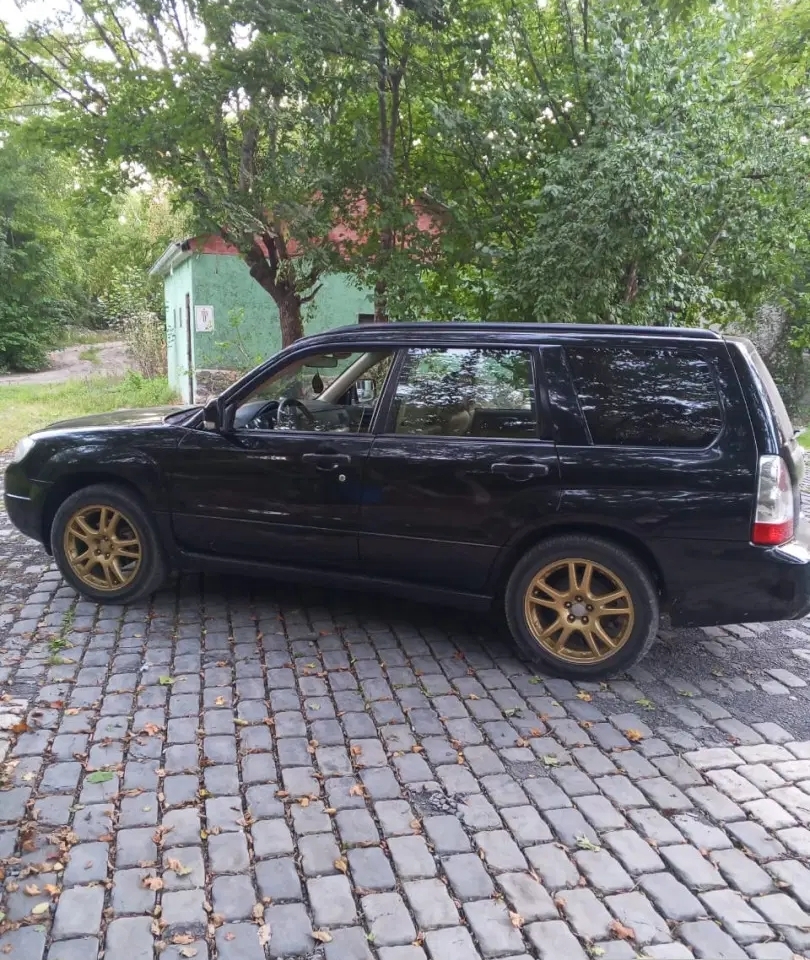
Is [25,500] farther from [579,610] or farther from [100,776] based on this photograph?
[579,610]

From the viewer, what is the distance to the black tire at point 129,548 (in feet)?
16.2

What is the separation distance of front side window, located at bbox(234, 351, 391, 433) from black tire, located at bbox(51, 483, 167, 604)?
88 centimetres

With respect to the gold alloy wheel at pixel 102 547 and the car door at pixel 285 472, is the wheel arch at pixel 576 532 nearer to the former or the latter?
the car door at pixel 285 472

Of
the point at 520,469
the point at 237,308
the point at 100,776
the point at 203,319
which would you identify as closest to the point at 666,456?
the point at 520,469

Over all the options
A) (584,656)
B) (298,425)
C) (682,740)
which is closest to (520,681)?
(584,656)

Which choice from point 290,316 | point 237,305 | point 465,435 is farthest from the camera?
point 237,305

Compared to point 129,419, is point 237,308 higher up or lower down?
higher up

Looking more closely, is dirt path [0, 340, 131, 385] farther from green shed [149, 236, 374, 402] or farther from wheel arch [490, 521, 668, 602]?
wheel arch [490, 521, 668, 602]

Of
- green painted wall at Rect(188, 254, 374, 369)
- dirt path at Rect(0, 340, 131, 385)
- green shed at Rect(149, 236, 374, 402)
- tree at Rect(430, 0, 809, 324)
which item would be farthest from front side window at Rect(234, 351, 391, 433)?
dirt path at Rect(0, 340, 131, 385)

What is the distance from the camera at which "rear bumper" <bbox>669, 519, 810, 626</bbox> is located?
3844 millimetres

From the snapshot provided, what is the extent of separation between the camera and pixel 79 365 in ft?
107

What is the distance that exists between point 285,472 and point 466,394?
112 centimetres

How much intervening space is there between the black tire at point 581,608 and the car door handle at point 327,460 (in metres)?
1.11

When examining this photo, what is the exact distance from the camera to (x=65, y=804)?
3.08m
